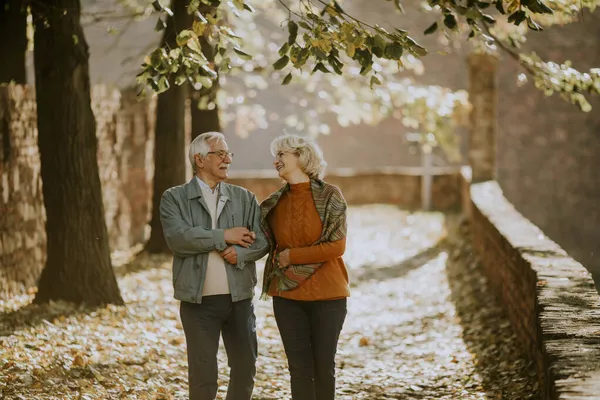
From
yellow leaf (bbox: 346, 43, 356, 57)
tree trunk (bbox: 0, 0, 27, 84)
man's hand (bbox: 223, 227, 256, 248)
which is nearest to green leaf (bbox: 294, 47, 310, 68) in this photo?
yellow leaf (bbox: 346, 43, 356, 57)

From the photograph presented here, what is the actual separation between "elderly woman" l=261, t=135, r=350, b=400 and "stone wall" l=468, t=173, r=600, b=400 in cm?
126

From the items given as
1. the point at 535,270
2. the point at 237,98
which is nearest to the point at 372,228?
the point at 237,98

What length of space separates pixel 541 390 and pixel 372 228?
10.9 meters

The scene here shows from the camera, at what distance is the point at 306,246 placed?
17.1 feet

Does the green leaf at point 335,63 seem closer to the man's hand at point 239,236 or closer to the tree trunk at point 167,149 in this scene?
the man's hand at point 239,236

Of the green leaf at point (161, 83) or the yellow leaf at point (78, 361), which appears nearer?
the green leaf at point (161, 83)

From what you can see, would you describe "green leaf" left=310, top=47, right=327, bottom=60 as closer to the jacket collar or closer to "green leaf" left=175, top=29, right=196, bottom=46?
"green leaf" left=175, top=29, right=196, bottom=46

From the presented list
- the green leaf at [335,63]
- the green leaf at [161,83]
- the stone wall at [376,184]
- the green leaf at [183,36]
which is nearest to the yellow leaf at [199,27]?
the green leaf at [183,36]

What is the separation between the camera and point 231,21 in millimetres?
14438

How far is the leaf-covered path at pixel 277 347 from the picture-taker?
6.50 meters

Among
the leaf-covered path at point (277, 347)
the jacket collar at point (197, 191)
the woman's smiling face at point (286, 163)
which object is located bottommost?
the leaf-covered path at point (277, 347)

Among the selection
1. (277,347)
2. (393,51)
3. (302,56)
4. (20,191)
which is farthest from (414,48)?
(20,191)

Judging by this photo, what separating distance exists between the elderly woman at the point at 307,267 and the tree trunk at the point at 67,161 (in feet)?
12.4

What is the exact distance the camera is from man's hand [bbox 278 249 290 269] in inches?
203
